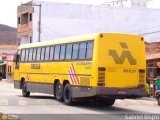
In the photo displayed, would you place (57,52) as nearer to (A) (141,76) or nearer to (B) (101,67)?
(B) (101,67)

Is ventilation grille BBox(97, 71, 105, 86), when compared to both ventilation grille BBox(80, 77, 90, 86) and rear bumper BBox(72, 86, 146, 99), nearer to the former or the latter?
rear bumper BBox(72, 86, 146, 99)

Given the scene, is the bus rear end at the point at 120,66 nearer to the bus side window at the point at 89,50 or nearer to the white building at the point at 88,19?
the bus side window at the point at 89,50

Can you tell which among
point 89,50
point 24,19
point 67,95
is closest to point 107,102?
point 67,95

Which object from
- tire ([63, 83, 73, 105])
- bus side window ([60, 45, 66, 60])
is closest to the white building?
bus side window ([60, 45, 66, 60])

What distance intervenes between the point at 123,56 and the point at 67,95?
3.71 meters

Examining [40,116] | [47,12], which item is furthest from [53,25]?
[40,116]

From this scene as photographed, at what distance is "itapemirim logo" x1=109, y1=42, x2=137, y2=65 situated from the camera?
20188mm

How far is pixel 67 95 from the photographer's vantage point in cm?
2258

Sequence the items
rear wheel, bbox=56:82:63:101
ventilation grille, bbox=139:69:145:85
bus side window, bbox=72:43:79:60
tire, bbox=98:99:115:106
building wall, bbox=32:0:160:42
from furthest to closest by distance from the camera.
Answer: building wall, bbox=32:0:160:42 < rear wheel, bbox=56:82:63:101 < tire, bbox=98:99:115:106 < bus side window, bbox=72:43:79:60 < ventilation grille, bbox=139:69:145:85

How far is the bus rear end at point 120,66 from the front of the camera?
19828mm

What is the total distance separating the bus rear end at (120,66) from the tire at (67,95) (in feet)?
8.61

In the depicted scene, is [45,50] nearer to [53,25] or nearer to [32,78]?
[32,78]

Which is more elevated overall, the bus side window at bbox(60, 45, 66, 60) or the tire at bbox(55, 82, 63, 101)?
the bus side window at bbox(60, 45, 66, 60)

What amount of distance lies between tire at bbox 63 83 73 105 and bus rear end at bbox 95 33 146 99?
262cm
